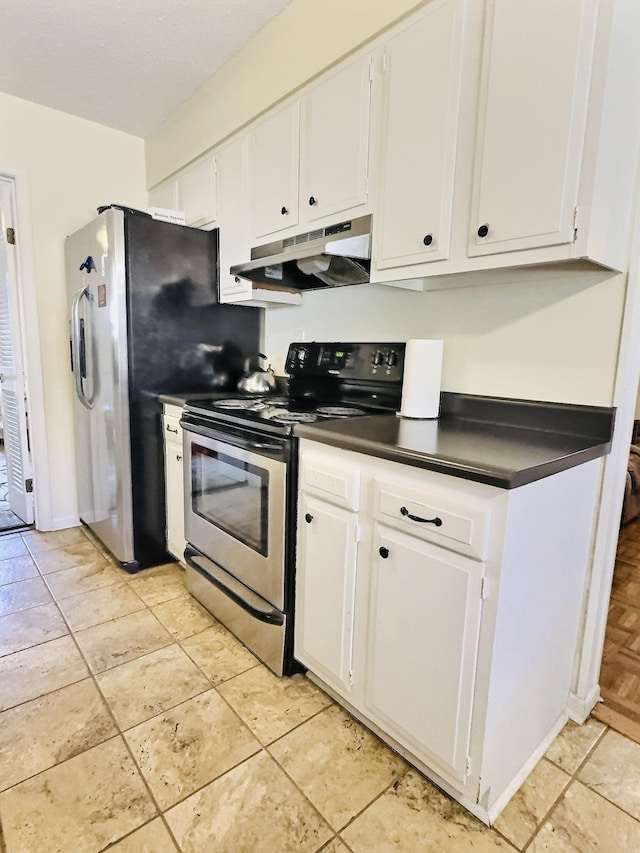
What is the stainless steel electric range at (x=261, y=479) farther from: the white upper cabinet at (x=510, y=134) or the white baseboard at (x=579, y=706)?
the white baseboard at (x=579, y=706)

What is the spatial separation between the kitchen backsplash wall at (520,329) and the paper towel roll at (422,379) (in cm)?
10

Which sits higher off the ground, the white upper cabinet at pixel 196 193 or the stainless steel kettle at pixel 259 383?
the white upper cabinet at pixel 196 193

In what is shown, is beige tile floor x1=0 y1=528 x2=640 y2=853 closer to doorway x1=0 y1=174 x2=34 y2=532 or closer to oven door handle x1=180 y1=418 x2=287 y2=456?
oven door handle x1=180 y1=418 x2=287 y2=456

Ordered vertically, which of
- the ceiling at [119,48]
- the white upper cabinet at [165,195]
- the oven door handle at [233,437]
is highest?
the ceiling at [119,48]

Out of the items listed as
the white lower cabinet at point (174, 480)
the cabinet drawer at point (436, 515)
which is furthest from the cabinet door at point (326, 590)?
the white lower cabinet at point (174, 480)

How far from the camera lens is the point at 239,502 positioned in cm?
181

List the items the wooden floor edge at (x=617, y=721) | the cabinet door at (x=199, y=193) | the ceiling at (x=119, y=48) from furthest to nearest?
the cabinet door at (x=199, y=193), the ceiling at (x=119, y=48), the wooden floor edge at (x=617, y=721)

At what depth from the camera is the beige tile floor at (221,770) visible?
1.12 m

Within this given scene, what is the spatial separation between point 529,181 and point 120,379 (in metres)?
1.96

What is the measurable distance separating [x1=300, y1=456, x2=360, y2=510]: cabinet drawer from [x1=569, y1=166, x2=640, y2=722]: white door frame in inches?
30.0

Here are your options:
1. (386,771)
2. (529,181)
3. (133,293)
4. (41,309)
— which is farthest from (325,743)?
(41,309)

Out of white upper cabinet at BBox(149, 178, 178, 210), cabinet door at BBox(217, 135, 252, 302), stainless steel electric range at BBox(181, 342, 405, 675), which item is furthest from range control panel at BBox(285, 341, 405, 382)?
white upper cabinet at BBox(149, 178, 178, 210)

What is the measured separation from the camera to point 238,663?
1.74 meters

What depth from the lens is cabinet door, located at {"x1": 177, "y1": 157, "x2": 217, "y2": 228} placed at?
2.46 metres
